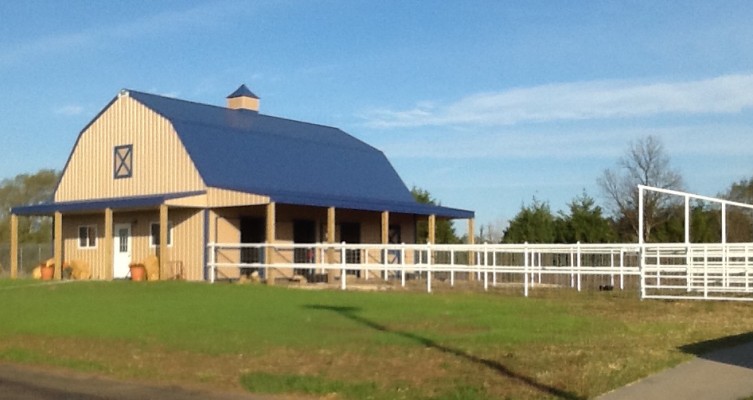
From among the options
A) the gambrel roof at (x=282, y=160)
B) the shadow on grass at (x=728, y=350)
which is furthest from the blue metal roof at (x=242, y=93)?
the shadow on grass at (x=728, y=350)

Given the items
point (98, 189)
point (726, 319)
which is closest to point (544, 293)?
point (726, 319)

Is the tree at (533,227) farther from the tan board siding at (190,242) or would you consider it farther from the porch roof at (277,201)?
the tan board siding at (190,242)

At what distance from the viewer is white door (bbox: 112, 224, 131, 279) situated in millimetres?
38156

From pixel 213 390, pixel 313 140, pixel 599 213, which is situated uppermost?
pixel 313 140

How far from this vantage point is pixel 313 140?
4381 cm

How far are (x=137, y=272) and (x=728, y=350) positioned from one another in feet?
80.2

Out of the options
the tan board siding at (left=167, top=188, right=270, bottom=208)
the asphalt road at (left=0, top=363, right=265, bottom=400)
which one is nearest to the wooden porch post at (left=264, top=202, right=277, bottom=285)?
the tan board siding at (left=167, top=188, right=270, bottom=208)

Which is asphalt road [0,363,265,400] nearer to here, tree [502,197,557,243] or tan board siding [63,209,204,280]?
tan board siding [63,209,204,280]

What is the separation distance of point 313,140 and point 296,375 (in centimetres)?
3194

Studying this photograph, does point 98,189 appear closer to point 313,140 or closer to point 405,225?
point 313,140

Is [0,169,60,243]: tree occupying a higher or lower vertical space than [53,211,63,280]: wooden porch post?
higher

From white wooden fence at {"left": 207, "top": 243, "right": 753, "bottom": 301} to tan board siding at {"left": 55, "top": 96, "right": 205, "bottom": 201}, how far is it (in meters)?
3.85

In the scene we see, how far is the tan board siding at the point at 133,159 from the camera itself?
1448 inches

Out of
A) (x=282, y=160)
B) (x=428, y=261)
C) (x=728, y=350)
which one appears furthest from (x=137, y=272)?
(x=728, y=350)
